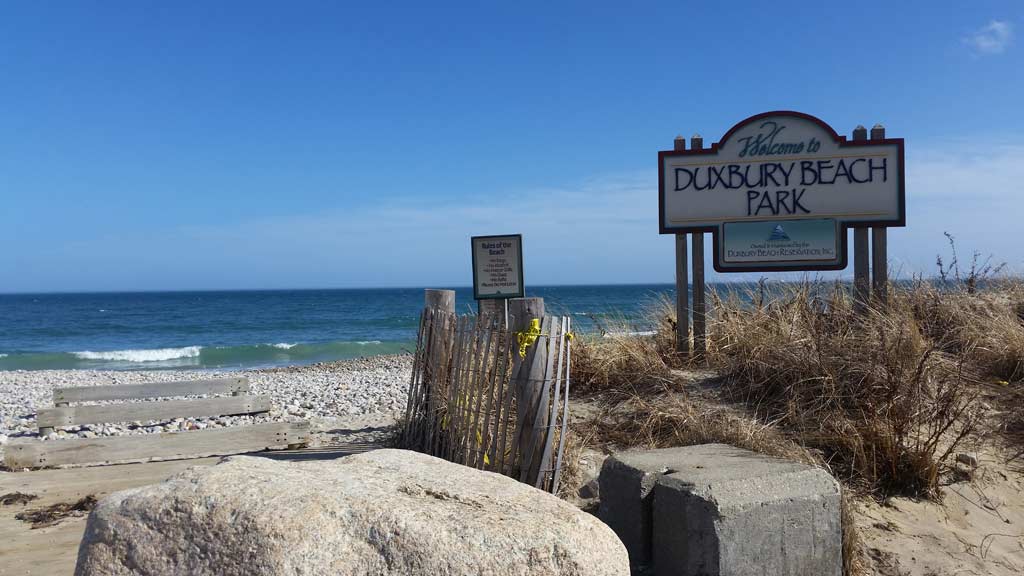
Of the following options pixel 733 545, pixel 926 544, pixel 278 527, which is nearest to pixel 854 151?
pixel 926 544

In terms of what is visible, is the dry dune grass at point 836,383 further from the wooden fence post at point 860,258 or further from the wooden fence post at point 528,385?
the wooden fence post at point 528,385

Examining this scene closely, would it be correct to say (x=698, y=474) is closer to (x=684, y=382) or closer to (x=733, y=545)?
(x=733, y=545)

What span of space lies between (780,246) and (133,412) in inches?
311

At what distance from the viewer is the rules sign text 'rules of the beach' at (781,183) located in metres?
8.45

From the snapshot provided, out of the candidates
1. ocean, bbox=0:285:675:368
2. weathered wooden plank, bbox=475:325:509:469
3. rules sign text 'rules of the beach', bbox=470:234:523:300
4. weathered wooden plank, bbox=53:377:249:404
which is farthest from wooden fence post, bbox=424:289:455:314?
ocean, bbox=0:285:675:368

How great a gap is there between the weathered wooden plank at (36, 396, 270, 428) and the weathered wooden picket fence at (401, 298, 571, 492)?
3.64 meters

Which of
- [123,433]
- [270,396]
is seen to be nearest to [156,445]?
[123,433]

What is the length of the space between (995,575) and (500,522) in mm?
3648

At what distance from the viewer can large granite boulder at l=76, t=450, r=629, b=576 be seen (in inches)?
107

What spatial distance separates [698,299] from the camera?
877 cm

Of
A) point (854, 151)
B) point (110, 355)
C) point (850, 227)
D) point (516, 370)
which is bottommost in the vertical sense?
point (110, 355)

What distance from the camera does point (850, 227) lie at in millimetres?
8539

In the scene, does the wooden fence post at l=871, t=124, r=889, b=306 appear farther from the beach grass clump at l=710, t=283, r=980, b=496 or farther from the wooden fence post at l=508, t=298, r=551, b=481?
the wooden fence post at l=508, t=298, r=551, b=481

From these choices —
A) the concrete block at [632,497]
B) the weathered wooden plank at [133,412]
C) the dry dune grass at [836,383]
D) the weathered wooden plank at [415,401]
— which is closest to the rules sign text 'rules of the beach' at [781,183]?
the dry dune grass at [836,383]
